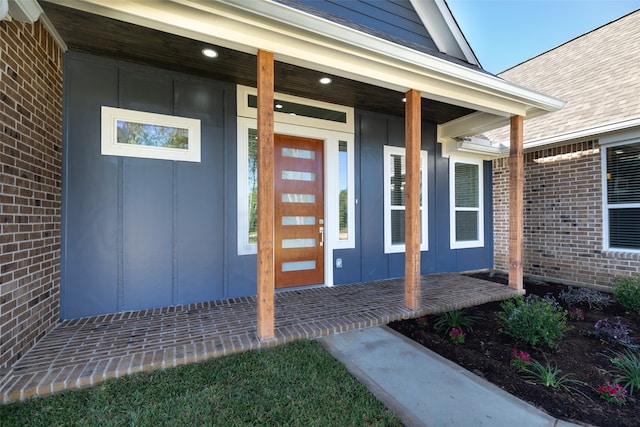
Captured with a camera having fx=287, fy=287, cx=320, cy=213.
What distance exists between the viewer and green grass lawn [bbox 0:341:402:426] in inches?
70.7

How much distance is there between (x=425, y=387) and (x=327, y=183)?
3.15 metres

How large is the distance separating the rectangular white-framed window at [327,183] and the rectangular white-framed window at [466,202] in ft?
7.96

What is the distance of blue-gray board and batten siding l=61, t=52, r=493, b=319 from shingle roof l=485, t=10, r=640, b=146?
5.75m

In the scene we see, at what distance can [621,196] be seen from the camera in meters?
4.73

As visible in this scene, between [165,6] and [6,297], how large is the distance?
102 inches

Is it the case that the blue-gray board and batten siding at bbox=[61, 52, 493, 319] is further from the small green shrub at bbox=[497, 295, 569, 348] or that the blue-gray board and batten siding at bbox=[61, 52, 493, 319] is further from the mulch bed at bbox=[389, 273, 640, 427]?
the small green shrub at bbox=[497, 295, 569, 348]

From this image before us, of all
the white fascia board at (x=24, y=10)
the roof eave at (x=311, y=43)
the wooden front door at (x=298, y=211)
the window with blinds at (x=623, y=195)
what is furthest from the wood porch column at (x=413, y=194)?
the window with blinds at (x=623, y=195)

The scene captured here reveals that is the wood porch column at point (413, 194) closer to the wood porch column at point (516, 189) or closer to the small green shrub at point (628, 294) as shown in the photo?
the wood porch column at point (516, 189)

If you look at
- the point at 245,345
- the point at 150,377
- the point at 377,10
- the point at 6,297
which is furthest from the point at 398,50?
the point at 6,297

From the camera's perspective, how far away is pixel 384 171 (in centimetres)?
521

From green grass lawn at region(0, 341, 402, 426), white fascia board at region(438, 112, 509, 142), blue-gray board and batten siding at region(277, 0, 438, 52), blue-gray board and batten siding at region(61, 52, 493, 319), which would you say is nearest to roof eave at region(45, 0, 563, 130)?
white fascia board at region(438, 112, 509, 142)

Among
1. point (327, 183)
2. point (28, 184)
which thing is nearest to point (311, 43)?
point (327, 183)

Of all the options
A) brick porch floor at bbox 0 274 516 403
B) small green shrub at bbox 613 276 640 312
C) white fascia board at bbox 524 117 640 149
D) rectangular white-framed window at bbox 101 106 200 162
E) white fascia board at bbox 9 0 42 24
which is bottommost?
brick porch floor at bbox 0 274 516 403

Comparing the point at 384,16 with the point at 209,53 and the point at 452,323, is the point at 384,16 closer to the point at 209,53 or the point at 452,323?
the point at 209,53
